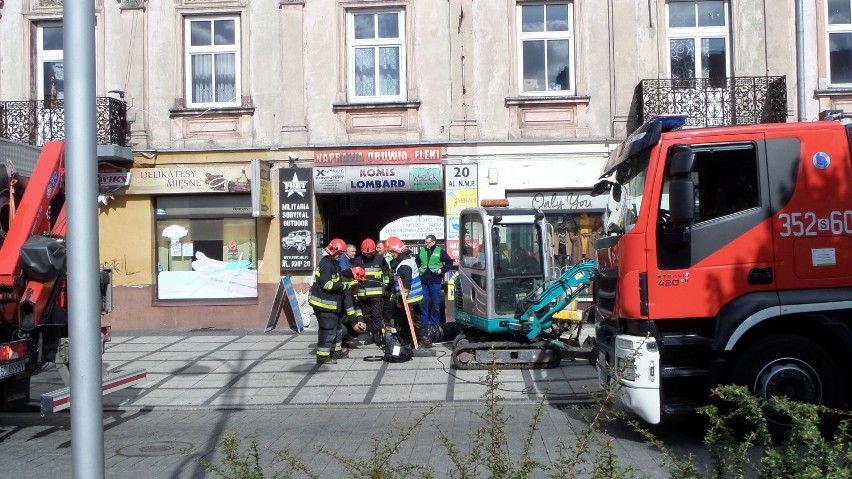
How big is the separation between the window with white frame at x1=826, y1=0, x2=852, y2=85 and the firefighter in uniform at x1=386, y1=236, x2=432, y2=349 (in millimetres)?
9255

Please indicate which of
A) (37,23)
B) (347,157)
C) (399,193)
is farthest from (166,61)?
(399,193)

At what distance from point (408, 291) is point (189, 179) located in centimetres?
615

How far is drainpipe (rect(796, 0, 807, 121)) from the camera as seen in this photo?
606 inches

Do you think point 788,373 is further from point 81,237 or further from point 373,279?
point 373,279

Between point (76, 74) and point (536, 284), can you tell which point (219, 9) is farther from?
point (76, 74)

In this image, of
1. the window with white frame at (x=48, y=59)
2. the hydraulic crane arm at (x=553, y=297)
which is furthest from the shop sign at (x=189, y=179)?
the hydraulic crane arm at (x=553, y=297)

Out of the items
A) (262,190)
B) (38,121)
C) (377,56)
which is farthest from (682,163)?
(38,121)

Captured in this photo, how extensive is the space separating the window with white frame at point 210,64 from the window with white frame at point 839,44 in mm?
11920

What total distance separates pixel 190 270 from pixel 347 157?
4061mm

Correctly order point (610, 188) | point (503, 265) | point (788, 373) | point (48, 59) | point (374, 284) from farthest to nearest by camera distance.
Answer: point (48, 59) → point (374, 284) → point (503, 265) → point (610, 188) → point (788, 373)

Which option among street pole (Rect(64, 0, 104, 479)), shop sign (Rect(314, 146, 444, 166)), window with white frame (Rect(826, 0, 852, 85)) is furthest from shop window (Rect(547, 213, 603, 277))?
street pole (Rect(64, 0, 104, 479))

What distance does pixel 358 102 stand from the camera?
53.8ft

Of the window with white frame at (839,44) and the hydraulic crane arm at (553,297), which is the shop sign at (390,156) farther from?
the window with white frame at (839,44)

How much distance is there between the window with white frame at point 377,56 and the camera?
647 inches
